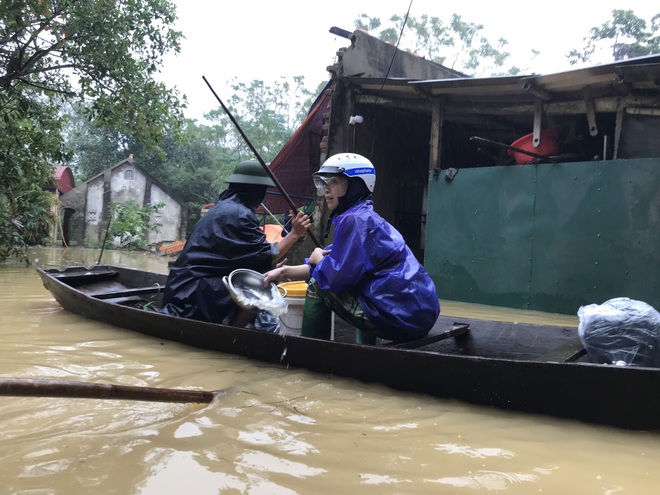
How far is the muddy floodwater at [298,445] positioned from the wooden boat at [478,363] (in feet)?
0.25

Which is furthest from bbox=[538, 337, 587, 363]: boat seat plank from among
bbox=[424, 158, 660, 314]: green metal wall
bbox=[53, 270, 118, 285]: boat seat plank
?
bbox=[53, 270, 118, 285]: boat seat plank

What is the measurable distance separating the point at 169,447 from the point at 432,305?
1852mm

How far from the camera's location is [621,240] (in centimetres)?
656

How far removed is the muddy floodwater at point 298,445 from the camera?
6.64 ft

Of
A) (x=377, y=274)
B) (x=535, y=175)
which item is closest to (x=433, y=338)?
(x=377, y=274)

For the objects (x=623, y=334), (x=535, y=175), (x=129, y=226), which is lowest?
(x=623, y=334)

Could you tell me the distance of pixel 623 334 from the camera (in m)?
3.04

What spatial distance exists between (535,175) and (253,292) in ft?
16.5

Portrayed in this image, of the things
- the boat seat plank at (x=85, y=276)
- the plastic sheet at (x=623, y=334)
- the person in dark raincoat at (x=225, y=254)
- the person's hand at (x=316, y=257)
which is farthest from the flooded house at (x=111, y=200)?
the plastic sheet at (x=623, y=334)

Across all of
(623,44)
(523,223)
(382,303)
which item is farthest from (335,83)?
(623,44)

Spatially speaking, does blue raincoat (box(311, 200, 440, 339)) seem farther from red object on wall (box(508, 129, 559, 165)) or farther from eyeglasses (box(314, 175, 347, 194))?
red object on wall (box(508, 129, 559, 165))

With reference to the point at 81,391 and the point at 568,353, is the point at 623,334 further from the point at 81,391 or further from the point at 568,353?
the point at 81,391

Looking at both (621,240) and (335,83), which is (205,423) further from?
(335,83)

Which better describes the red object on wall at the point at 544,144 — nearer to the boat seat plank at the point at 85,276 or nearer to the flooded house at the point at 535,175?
the flooded house at the point at 535,175
